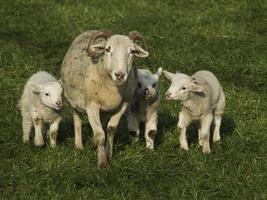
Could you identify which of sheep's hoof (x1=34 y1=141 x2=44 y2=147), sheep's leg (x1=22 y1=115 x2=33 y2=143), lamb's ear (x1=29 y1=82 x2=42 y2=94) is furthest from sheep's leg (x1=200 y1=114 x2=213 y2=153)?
sheep's leg (x1=22 y1=115 x2=33 y2=143)

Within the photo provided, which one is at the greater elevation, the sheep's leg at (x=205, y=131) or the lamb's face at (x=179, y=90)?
the lamb's face at (x=179, y=90)

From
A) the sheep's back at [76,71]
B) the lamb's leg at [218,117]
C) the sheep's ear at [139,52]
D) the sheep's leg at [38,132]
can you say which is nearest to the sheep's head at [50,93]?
the sheep's back at [76,71]

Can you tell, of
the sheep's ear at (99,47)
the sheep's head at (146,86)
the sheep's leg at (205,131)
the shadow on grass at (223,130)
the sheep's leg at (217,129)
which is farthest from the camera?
the shadow on grass at (223,130)

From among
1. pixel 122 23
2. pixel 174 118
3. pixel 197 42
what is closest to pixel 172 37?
pixel 197 42

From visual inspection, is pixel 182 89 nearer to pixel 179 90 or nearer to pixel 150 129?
pixel 179 90

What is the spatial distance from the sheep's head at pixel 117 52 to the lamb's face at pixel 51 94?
93 centimetres

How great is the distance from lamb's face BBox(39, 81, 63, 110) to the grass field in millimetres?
670

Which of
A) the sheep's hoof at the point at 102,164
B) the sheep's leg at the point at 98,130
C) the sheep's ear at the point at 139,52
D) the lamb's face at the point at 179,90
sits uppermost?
the sheep's ear at the point at 139,52

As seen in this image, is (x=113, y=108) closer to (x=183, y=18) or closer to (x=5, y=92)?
(x=5, y=92)

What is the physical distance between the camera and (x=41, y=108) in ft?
32.5

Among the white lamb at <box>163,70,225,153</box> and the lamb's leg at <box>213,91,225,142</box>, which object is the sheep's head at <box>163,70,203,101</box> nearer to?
the white lamb at <box>163,70,225,153</box>

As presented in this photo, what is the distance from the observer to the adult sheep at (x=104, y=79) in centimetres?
860

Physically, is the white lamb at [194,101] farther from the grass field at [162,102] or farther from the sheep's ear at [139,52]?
the sheep's ear at [139,52]

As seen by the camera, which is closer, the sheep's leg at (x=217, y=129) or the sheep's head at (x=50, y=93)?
the sheep's head at (x=50, y=93)
